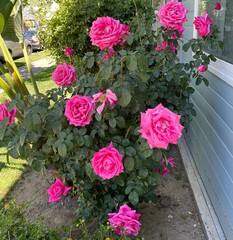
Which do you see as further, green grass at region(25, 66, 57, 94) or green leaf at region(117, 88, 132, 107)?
green grass at region(25, 66, 57, 94)

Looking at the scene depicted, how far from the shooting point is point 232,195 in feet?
7.13

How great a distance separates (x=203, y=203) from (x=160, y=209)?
1.35ft

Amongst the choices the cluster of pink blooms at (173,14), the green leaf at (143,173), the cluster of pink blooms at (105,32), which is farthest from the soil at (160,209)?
the cluster of pink blooms at (173,14)

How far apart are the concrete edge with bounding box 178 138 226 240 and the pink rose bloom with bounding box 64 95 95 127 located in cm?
150

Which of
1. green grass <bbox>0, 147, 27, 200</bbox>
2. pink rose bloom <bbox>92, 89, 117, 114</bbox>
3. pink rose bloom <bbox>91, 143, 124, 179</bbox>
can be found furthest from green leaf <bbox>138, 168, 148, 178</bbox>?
green grass <bbox>0, 147, 27, 200</bbox>

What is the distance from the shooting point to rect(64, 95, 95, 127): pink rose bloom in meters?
1.80

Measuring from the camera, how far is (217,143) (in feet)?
8.47

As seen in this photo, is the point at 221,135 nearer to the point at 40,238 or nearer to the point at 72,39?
the point at 40,238

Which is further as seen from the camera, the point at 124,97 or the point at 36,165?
the point at 36,165

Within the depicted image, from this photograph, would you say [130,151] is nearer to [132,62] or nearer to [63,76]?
[132,62]

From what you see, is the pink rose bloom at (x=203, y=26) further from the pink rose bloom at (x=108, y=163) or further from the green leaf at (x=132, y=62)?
the pink rose bloom at (x=108, y=163)

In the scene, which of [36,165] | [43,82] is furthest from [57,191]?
[43,82]

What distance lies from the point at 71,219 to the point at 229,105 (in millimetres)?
1746

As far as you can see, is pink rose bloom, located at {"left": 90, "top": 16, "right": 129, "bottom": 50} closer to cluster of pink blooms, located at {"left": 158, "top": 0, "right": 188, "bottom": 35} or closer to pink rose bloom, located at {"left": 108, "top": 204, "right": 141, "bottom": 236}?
cluster of pink blooms, located at {"left": 158, "top": 0, "right": 188, "bottom": 35}
